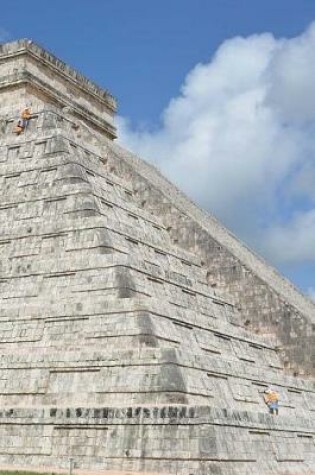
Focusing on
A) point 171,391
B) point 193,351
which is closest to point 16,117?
point 193,351

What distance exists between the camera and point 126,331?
1345 cm

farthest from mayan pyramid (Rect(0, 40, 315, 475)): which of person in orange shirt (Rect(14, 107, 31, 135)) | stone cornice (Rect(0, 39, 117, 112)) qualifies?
stone cornice (Rect(0, 39, 117, 112))

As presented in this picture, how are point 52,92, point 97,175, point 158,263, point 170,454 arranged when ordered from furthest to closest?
point 52,92
point 97,175
point 158,263
point 170,454

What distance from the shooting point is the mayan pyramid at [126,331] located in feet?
40.0

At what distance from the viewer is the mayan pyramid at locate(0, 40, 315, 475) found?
12.2 m

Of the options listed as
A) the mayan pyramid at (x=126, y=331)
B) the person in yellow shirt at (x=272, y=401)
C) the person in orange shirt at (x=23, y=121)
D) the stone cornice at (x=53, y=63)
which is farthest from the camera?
the stone cornice at (x=53, y=63)

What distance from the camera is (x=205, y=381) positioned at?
13.4 meters

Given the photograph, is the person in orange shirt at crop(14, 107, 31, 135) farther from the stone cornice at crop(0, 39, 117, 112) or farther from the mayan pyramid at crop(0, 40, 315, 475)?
the stone cornice at crop(0, 39, 117, 112)

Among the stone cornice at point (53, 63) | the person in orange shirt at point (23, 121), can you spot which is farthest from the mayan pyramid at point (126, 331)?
the stone cornice at point (53, 63)

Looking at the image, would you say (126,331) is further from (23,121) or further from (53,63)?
(53,63)

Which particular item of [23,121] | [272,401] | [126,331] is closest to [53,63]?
[23,121]

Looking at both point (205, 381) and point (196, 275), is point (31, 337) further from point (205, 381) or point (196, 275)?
point (196, 275)

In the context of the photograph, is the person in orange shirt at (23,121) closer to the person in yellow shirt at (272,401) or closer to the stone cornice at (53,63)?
the stone cornice at (53,63)

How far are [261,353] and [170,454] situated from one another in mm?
6663
